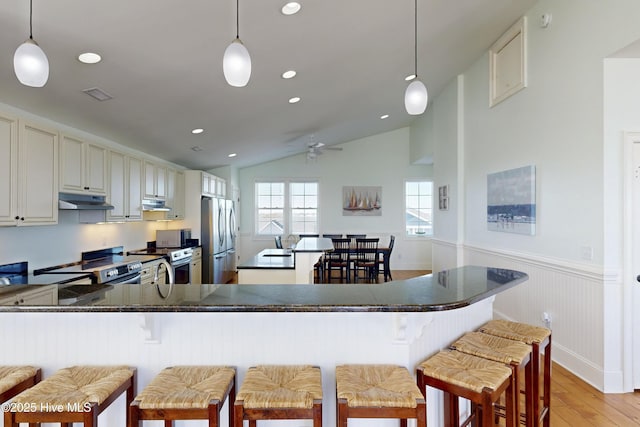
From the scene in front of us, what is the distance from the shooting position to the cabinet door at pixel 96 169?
355 cm

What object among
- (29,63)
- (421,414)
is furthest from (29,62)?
(421,414)

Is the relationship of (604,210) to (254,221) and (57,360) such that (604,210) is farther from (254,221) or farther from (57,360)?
(254,221)

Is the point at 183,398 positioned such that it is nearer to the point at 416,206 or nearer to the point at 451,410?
the point at 451,410

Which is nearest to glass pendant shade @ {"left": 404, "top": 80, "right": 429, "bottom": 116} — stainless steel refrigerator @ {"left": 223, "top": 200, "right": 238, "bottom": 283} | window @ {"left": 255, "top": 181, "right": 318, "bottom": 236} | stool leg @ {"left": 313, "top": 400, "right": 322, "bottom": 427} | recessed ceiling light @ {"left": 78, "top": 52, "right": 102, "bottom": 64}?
stool leg @ {"left": 313, "top": 400, "right": 322, "bottom": 427}

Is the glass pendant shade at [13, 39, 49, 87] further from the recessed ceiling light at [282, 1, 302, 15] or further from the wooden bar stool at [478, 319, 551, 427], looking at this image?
the wooden bar stool at [478, 319, 551, 427]

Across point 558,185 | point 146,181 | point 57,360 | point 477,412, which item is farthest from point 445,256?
point 57,360

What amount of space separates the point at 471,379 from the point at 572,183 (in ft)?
7.83

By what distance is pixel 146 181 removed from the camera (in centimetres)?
477

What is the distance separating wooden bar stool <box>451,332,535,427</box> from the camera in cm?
167

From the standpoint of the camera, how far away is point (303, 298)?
5.25 ft

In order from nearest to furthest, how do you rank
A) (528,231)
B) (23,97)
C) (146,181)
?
(23,97), (528,231), (146,181)

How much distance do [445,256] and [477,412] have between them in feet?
13.8

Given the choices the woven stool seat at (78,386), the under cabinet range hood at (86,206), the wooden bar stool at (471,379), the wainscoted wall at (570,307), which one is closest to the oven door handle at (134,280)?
the under cabinet range hood at (86,206)

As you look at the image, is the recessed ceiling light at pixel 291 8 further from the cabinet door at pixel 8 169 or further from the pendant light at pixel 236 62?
the cabinet door at pixel 8 169
